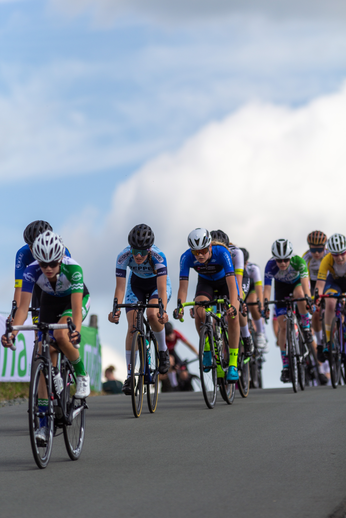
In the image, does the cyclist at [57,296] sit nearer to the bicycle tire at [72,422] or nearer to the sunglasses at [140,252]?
the bicycle tire at [72,422]

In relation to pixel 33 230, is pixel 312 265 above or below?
above

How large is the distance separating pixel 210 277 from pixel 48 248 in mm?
4960

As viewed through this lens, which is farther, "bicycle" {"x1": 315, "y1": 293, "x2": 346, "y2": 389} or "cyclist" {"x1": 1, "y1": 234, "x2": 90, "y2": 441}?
"bicycle" {"x1": 315, "y1": 293, "x2": 346, "y2": 389}

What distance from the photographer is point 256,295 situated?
16.1 meters

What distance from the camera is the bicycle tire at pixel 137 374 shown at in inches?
384

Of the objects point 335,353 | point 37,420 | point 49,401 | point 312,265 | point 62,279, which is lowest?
point 37,420

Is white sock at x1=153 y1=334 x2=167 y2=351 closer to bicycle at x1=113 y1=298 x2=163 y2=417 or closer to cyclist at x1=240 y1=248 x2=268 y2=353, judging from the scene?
bicycle at x1=113 y1=298 x2=163 y2=417

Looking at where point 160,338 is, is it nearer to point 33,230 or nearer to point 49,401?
point 33,230

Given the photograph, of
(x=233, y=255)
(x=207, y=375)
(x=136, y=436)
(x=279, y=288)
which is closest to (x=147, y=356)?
(x=207, y=375)

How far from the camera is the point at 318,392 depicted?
1326cm

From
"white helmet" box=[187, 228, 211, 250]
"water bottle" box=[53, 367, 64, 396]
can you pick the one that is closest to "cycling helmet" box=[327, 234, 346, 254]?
"white helmet" box=[187, 228, 211, 250]

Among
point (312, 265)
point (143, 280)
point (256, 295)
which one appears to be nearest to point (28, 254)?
point (143, 280)

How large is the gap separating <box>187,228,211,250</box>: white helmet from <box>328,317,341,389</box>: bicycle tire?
413 cm

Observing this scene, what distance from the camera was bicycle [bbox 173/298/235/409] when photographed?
423 inches
